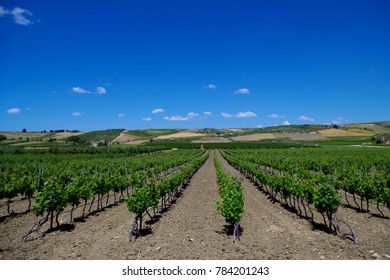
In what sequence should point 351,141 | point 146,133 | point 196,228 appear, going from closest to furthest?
point 196,228
point 351,141
point 146,133

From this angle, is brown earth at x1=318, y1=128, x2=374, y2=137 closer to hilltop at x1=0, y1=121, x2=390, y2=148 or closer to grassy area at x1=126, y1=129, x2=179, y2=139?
hilltop at x1=0, y1=121, x2=390, y2=148

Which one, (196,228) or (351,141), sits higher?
(351,141)

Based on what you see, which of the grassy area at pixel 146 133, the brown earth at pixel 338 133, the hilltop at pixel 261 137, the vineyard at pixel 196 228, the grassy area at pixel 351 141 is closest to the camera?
the vineyard at pixel 196 228

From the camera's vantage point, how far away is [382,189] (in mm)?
11586

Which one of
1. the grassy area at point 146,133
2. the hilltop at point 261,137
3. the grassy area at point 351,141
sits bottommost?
the grassy area at point 351,141

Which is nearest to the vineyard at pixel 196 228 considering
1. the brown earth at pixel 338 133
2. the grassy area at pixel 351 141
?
the grassy area at pixel 351 141

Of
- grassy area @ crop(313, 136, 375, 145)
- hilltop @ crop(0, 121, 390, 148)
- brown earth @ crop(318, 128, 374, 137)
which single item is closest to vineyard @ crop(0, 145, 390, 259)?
grassy area @ crop(313, 136, 375, 145)

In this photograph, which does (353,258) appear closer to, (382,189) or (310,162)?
(382,189)

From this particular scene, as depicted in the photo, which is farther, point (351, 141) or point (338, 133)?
point (338, 133)

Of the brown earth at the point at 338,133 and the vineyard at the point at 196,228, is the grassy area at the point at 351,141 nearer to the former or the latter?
the brown earth at the point at 338,133

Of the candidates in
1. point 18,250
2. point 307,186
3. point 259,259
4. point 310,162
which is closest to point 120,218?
point 18,250

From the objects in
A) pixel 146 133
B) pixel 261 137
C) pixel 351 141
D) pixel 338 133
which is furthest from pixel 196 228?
pixel 146 133

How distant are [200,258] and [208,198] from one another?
28.0 feet

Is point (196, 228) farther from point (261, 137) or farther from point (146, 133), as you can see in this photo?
point (146, 133)
